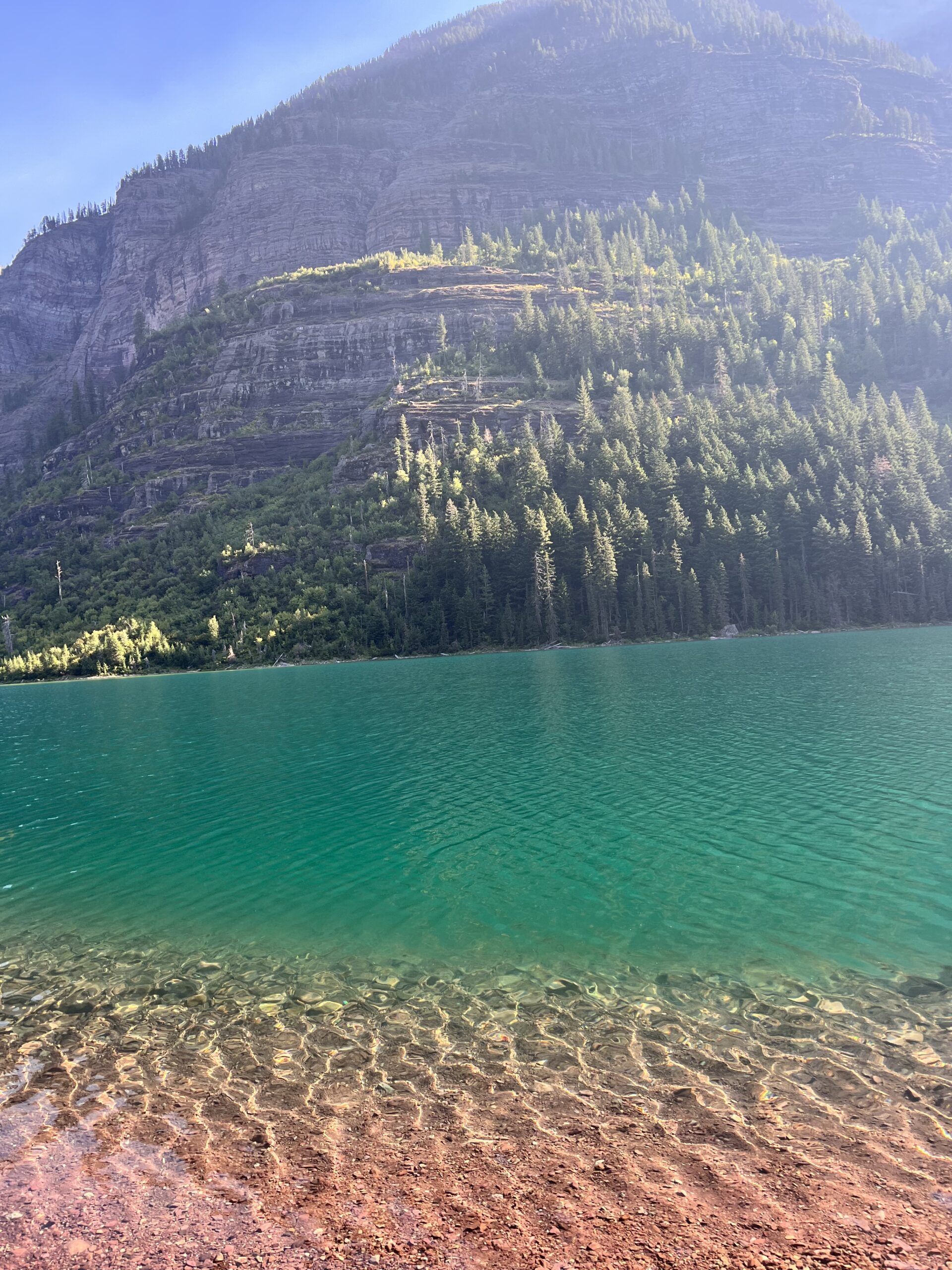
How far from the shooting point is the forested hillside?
123500mm

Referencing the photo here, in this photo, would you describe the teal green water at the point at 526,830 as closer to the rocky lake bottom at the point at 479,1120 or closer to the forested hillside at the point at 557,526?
the rocky lake bottom at the point at 479,1120

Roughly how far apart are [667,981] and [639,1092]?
392 cm

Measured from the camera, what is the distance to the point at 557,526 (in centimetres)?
12712

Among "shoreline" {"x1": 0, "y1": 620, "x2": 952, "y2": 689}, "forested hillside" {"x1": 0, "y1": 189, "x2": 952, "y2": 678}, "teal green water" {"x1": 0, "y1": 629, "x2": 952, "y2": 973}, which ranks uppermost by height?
"forested hillside" {"x1": 0, "y1": 189, "x2": 952, "y2": 678}

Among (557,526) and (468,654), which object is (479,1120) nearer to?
(468,654)

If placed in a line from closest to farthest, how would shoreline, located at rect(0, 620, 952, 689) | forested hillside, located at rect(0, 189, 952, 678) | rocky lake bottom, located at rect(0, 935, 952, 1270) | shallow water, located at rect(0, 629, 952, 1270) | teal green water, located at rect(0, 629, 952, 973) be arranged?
rocky lake bottom, located at rect(0, 935, 952, 1270), shallow water, located at rect(0, 629, 952, 1270), teal green water, located at rect(0, 629, 952, 973), shoreline, located at rect(0, 620, 952, 689), forested hillside, located at rect(0, 189, 952, 678)

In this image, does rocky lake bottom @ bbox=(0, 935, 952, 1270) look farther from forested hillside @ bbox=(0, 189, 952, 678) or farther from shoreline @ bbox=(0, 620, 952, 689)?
forested hillside @ bbox=(0, 189, 952, 678)

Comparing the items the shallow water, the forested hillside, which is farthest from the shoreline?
the shallow water

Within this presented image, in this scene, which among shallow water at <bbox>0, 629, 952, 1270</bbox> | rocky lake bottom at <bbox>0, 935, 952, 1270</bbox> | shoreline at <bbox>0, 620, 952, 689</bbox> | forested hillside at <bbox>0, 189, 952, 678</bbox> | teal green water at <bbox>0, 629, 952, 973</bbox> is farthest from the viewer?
forested hillside at <bbox>0, 189, 952, 678</bbox>

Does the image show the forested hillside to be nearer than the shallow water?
No

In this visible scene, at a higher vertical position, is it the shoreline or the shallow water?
the shoreline

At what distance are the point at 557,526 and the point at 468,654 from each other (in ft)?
95.5

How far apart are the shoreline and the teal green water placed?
59.0 m

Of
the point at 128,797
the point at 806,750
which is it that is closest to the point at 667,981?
the point at 806,750
